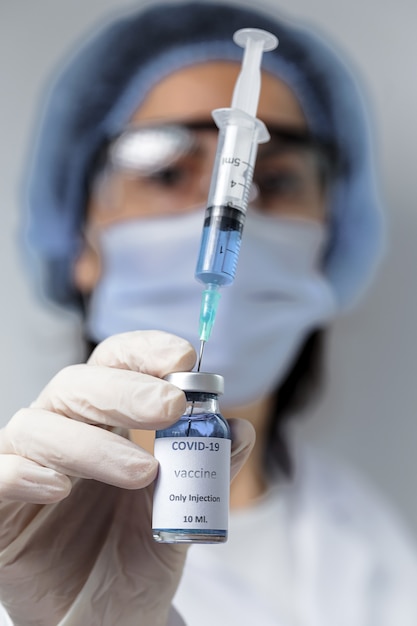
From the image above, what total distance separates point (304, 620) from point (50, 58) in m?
1.29

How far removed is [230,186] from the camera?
0.78 meters

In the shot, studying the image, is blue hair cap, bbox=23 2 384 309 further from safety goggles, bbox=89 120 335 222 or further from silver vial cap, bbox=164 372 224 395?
silver vial cap, bbox=164 372 224 395

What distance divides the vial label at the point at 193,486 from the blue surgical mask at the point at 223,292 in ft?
2.28

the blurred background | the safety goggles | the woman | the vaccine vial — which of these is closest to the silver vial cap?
the vaccine vial

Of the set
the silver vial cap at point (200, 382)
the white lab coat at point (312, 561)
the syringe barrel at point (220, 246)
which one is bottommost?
the white lab coat at point (312, 561)

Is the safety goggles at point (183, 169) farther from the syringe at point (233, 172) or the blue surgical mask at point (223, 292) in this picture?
the syringe at point (233, 172)

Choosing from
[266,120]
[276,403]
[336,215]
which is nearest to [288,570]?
[276,403]

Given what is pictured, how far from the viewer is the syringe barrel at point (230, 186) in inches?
29.7

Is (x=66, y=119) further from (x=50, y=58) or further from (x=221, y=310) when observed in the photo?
(x=221, y=310)

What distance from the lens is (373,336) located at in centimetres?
161

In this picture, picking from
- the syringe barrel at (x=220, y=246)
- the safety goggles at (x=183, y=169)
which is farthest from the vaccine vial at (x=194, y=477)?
the safety goggles at (x=183, y=169)

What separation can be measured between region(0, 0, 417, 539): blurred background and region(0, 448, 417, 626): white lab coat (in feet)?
0.22

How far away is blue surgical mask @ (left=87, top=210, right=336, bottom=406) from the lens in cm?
136

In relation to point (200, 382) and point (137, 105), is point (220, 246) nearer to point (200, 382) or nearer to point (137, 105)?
point (200, 382)
